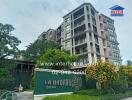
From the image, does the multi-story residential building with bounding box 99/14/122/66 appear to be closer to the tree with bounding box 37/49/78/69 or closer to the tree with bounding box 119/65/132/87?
the tree with bounding box 119/65/132/87

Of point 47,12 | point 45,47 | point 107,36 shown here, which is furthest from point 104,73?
point 107,36

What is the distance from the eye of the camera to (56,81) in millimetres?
18609

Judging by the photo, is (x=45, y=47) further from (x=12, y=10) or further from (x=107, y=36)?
(x=12, y=10)

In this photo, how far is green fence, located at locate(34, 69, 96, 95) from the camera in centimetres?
1681

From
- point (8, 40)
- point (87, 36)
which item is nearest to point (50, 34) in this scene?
point (87, 36)

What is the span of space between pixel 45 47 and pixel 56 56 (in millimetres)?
19353

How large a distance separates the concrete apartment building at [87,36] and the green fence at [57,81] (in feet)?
65.6

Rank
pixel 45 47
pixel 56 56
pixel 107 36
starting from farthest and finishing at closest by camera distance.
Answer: pixel 107 36, pixel 45 47, pixel 56 56

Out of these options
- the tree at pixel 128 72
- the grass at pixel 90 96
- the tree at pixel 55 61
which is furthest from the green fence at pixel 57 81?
the tree at pixel 128 72

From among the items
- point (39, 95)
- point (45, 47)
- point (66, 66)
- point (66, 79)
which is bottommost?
point (39, 95)

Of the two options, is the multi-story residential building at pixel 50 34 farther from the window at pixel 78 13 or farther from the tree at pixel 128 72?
the tree at pixel 128 72

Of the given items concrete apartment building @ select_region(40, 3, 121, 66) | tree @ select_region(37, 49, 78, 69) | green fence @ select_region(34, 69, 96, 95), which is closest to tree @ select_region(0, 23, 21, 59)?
tree @ select_region(37, 49, 78, 69)

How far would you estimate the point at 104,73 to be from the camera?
64.7 feet

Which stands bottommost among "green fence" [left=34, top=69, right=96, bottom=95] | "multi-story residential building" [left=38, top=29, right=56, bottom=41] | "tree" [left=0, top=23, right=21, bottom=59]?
"green fence" [left=34, top=69, right=96, bottom=95]
